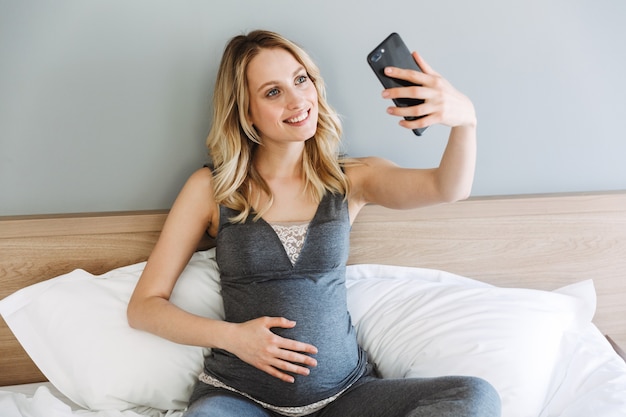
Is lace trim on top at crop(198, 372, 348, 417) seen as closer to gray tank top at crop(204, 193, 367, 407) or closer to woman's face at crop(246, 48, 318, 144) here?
gray tank top at crop(204, 193, 367, 407)

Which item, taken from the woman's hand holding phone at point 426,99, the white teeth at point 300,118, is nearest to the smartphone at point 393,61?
the woman's hand holding phone at point 426,99

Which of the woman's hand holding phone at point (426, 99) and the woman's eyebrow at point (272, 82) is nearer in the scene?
the woman's hand holding phone at point (426, 99)

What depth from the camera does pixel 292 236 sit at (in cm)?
140

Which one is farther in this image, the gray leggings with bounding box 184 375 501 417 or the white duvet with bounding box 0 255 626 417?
the white duvet with bounding box 0 255 626 417

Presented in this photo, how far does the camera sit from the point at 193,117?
1598mm

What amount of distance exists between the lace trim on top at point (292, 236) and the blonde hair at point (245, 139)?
0.20ft

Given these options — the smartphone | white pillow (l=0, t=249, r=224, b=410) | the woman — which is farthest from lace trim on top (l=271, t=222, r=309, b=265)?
the smartphone

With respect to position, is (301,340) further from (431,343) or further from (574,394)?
(574,394)

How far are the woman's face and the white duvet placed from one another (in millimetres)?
406

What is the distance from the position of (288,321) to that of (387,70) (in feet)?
1.76

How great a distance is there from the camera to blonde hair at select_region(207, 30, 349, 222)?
4.66 feet

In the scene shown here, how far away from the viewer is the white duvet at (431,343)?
1361mm

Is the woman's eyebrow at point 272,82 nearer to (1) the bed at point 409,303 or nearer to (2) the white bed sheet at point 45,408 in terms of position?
(1) the bed at point 409,303

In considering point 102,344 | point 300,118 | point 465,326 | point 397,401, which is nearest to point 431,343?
point 465,326
